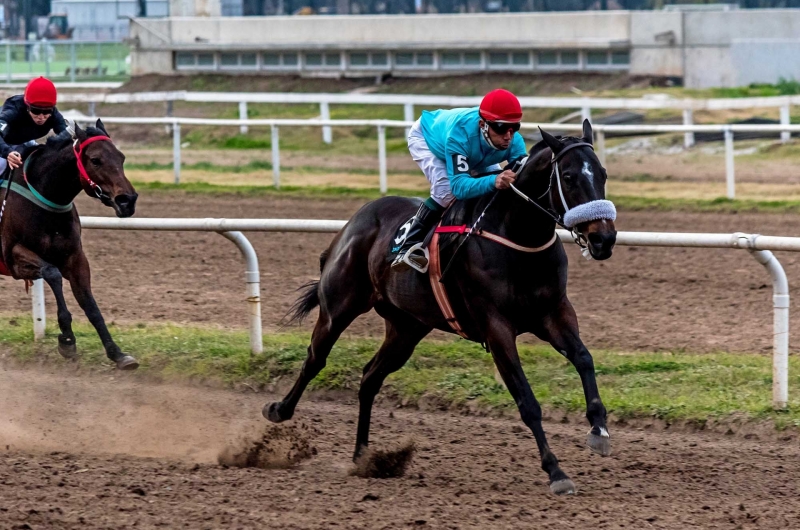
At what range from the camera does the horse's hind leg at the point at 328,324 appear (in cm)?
617

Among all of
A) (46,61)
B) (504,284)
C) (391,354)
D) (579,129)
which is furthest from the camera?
(46,61)

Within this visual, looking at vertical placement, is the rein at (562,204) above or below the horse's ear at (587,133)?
below

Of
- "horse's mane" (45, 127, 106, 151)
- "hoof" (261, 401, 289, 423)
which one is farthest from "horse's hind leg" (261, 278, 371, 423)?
"horse's mane" (45, 127, 106, 151)

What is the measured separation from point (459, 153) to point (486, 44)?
20.1 metres

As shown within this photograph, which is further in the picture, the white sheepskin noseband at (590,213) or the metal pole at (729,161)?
the metal pole at (729,161)

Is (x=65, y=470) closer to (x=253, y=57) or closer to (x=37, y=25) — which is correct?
(x=253, y=57)

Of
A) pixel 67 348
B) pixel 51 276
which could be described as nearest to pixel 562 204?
pixel 51 276

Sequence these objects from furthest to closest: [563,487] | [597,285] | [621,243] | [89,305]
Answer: [597,285] → [89,305] → [621,243] → [563,487]

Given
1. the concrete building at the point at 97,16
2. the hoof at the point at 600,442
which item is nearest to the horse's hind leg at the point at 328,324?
the hoof at the point at 600,442

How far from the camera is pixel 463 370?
725 cm

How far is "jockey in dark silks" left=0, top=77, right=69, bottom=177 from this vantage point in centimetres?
753

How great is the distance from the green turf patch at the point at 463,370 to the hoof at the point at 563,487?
145cm

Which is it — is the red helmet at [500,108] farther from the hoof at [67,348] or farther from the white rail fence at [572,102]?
the white rail fence at [572,102]

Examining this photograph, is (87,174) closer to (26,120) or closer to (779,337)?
(26,120)
